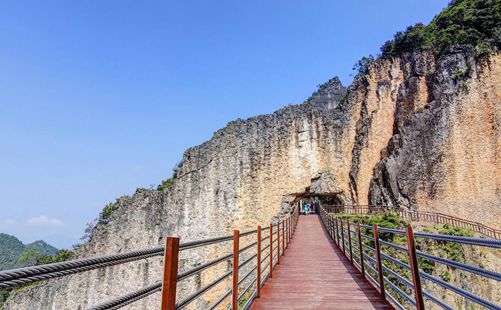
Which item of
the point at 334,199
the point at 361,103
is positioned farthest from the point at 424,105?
the point at 334,199

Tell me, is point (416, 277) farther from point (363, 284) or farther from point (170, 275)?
point (363, 284)

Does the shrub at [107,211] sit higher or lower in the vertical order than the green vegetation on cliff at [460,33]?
lower

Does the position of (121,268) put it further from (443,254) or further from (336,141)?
(443,254)

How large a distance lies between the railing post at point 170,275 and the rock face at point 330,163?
70.6ft

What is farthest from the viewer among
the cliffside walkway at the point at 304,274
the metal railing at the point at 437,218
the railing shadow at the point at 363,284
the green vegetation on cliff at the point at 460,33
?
the green vegetation on cliff at the point at 460,33

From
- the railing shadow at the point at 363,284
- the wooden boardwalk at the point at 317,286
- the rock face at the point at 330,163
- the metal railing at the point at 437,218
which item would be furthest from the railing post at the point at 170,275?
the rock face at the point at 330,163

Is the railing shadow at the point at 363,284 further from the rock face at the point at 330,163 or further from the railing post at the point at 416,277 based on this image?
the rock face at the point at 330,163

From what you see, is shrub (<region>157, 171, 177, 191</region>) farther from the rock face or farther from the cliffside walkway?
the cliffside walkway

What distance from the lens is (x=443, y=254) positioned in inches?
566

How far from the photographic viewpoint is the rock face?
854 inches

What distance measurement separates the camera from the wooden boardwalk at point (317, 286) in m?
5.42

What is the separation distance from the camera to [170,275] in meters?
2.45

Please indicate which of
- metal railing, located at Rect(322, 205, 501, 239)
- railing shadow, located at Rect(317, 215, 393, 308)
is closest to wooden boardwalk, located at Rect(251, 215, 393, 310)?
railing shadow, located at Rect(317, 215, 393, 308)

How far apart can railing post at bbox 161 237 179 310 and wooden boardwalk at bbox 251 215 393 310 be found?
3.16 m
